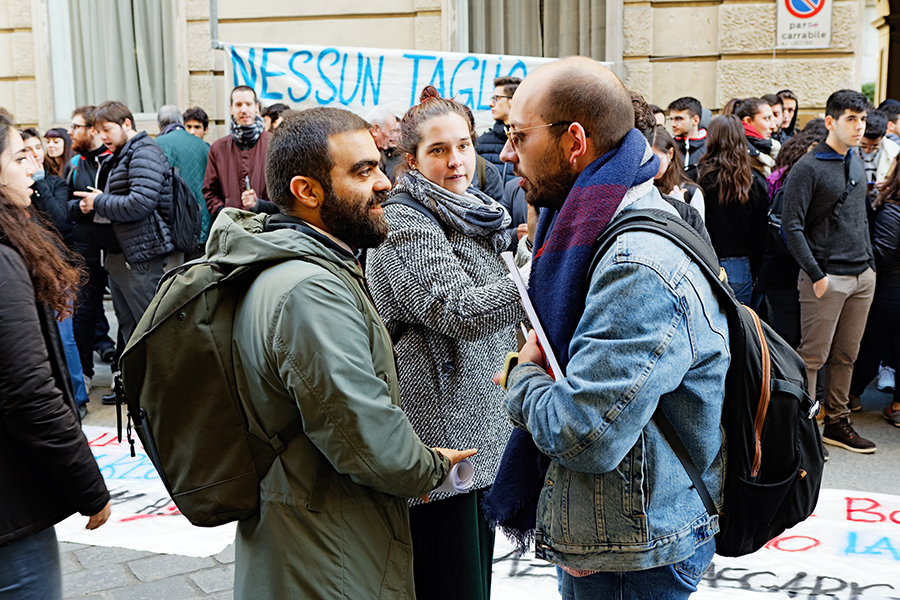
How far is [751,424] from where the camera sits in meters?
1.86

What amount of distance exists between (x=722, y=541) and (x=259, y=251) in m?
1.22

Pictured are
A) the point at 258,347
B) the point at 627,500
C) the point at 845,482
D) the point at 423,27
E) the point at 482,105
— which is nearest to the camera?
the point at 627,500

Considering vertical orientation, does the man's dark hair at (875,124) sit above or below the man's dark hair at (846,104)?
below

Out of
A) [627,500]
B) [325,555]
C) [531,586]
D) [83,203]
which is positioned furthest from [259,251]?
[83,203]

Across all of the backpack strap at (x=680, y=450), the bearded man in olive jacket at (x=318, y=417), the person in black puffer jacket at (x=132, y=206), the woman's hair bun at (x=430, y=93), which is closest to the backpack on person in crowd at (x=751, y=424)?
the backpack strap at (x=680, y=450)

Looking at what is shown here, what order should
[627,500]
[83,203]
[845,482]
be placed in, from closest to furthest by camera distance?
[627,500] < [845,482] < [83,203]

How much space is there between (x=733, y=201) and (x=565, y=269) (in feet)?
14.5

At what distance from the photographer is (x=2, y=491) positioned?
7.25 feet

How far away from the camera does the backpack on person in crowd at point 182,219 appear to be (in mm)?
6398

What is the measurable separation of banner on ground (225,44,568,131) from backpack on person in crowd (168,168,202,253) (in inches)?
64.4

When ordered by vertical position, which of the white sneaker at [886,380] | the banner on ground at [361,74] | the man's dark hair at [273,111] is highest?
the banner on ground at [361,74]

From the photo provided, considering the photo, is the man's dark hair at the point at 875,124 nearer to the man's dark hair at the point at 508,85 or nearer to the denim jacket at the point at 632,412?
the man's dark hair at the point at 508,85

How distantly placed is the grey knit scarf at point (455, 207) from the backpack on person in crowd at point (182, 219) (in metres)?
4.15

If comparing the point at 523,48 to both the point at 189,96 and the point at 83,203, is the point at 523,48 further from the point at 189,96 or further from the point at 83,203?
the point at 83,203
